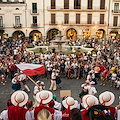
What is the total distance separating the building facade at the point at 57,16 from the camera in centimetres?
3334

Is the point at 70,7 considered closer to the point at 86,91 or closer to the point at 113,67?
the point at 113,67

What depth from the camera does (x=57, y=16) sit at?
34.1 metres

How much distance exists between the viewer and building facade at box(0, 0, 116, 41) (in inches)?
1313

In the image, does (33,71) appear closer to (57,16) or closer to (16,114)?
(16,114)

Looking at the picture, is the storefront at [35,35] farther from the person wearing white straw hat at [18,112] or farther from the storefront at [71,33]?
the person wearing white straw hat at [18,112]

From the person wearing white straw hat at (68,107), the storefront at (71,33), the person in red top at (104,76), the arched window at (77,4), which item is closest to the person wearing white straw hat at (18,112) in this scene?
the person wearing white straw hat at (68,107)

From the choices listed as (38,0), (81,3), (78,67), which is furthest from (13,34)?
(78,67)

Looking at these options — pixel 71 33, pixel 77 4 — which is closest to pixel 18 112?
pixel 77 4

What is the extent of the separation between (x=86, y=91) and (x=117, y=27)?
3004 cm

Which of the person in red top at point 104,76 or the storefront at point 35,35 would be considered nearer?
the person in red top at point 104,76

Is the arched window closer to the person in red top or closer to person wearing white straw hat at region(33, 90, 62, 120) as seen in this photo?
the person in red top

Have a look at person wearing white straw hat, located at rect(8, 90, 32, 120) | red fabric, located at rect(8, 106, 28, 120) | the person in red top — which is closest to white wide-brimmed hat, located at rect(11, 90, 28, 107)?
person wearing white straw hat, located at rect(8, 90, 32, 120)

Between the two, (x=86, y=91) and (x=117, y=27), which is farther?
(x=117, y=27)

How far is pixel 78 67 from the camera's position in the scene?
13328mm
